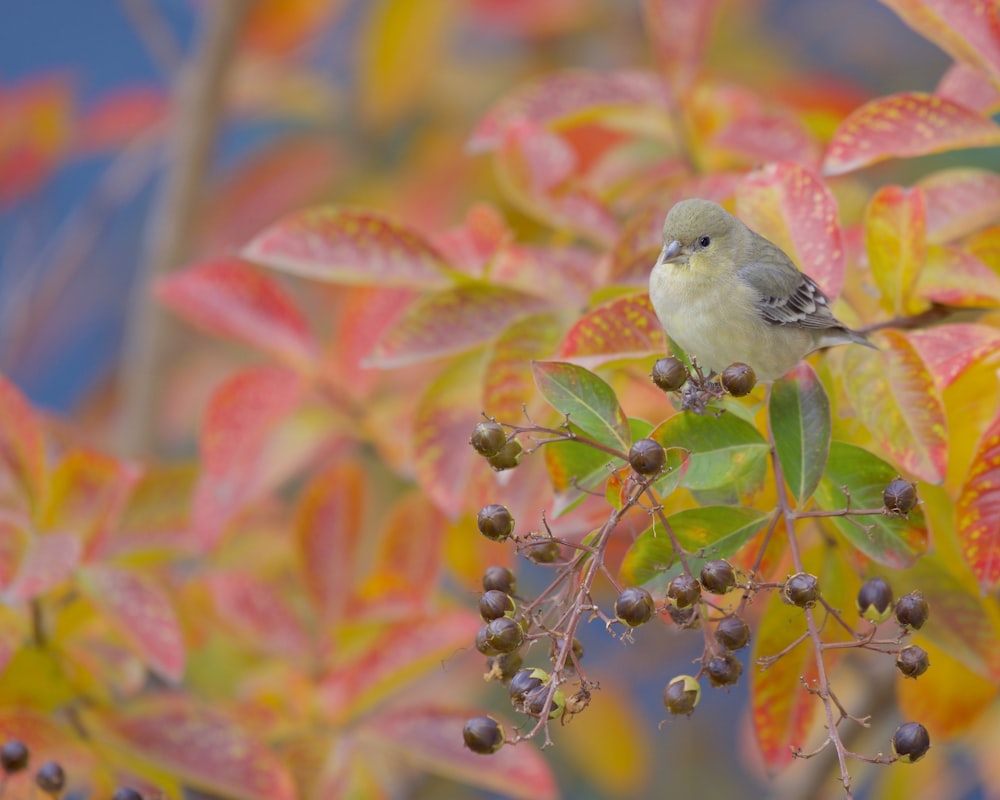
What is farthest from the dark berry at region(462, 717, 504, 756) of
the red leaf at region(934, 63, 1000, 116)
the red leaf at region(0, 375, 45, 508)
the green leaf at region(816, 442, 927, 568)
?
the red leaf at region(934, 63, 1000, 116)

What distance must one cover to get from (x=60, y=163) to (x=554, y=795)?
5.56 ft

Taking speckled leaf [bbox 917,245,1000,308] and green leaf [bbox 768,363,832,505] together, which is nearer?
green leaf [bbox 768,363,832,505]

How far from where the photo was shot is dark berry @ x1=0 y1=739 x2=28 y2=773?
3.12 ft

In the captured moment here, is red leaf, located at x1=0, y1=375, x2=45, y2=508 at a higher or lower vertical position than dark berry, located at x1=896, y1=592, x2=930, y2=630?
higher

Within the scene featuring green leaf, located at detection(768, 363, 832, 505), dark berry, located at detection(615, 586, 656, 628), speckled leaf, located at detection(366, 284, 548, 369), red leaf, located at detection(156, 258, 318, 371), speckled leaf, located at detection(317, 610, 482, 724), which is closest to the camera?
dark berry, located at detection(615, 586, 656, 628)

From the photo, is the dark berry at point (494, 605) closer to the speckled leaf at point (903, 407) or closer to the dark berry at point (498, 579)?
the dark berry at point (498, 579)

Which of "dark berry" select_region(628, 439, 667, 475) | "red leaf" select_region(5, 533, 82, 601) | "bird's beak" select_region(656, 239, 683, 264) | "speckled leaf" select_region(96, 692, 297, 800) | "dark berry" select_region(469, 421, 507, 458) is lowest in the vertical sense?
"speckled leaf" select_region(96, 692, 297, 800)

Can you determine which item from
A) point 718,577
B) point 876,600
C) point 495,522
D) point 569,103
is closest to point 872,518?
point 876,600

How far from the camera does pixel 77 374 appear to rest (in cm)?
343

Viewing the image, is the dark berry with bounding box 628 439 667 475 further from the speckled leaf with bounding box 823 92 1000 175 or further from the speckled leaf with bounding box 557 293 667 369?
the speckled leaf with bounding box 823 92 1000 175

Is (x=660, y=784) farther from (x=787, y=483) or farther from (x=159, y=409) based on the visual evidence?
(x=787, y=483)

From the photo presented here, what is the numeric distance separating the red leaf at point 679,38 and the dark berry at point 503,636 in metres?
0.77

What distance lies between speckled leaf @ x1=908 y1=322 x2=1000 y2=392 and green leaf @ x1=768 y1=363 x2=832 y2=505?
0.10 m

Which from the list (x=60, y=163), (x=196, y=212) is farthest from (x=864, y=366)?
(x=60, y=163)
